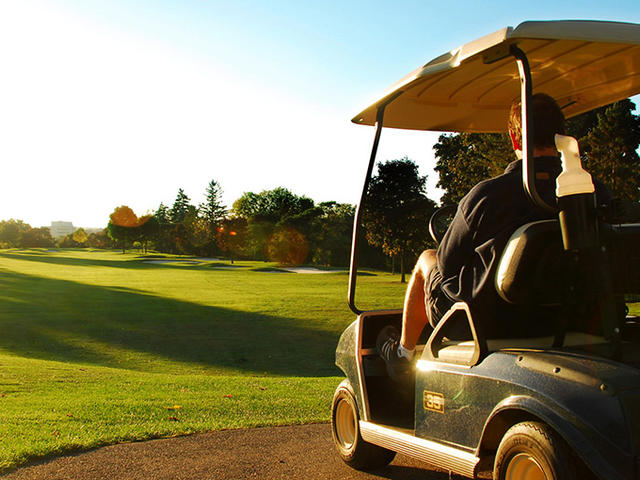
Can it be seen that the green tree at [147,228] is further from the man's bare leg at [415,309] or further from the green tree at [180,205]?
the man's bare leg at [415,309]

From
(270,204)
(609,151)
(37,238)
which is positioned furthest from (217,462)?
(37,238)

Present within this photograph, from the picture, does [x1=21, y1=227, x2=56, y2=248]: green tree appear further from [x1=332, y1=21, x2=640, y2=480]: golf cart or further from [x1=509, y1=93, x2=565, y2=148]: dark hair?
[x1=509, y1=93, x2=565, y2=148]: dark hair

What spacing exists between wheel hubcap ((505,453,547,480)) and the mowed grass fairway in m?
2.97

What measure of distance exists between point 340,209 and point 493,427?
70879 mm

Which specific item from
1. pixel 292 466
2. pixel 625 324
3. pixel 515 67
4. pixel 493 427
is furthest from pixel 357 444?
pixel 515 67

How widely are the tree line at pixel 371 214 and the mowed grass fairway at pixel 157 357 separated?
13.8 feet

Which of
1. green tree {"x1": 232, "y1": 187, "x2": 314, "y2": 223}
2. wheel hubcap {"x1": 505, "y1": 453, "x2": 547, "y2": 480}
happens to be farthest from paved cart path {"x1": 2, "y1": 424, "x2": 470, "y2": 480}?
green tree {"x1": 232, "y1": 187, "x2": 314, "y2": 223}

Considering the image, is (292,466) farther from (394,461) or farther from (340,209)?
(340,209)

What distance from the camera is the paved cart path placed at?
3857 millimetres

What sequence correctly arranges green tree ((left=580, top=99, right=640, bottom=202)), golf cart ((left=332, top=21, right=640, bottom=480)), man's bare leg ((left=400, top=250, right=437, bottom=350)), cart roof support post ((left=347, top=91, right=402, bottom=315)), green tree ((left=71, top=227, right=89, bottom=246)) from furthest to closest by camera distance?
1. green tree ((left=71, top=227, right=89, bottom=246))
2. green tree ((left=580, top=99, right=640, bottom=202))
3. cart roof support post ((left=347, top=91, right=402, bottom=315))
4. man's bare leg ((left=400, top=250, right=437, bottom=350))
5. golf cart ((left=332, top=21, right=640, bottom=480))

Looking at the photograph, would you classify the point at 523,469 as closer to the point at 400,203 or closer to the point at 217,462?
the point at 217,462

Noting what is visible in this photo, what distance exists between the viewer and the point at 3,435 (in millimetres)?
4867

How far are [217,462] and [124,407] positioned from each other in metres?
2.50

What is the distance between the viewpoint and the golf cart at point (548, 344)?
2330mm
